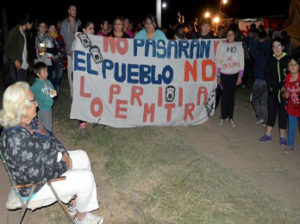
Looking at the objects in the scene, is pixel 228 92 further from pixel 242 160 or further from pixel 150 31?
pixel 150 31

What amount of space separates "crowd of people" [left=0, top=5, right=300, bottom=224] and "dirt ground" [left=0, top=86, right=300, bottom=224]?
0.78 feet

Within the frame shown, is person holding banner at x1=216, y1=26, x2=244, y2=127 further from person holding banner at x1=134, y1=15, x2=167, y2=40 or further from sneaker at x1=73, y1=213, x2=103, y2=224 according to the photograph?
sneaker at x1=73, y1=213, x2=103, y2=224

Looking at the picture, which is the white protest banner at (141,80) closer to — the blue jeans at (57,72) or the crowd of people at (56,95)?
the crowd of people at (56,95)

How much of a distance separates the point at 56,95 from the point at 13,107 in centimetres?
263

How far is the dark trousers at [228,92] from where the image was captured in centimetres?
608

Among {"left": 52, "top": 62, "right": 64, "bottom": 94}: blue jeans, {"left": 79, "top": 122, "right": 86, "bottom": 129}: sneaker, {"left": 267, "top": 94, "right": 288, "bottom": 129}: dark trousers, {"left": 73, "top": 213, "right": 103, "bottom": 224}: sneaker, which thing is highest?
{"left": 52, "top": 62, "right": 64, "bottom": 94}: blue jeans

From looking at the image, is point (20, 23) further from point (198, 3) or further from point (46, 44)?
point (198, 3)

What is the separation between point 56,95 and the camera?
5.33 metres

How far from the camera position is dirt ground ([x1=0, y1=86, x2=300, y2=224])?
153 inches

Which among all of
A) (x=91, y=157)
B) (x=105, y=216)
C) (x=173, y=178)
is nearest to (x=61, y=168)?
(x=105, y=216)

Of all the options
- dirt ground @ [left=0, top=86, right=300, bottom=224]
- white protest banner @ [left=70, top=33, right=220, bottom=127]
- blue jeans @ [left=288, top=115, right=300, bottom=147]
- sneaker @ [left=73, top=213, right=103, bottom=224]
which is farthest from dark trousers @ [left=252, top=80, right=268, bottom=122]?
sneaker @ [left=73, top=213, right=103, bottom=224]

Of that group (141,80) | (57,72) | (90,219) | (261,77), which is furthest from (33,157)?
(57,72)

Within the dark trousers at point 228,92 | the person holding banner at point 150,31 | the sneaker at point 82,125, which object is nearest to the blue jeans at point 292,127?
the dark trousers at point 228,92

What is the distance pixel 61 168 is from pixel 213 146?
10.0 ft
